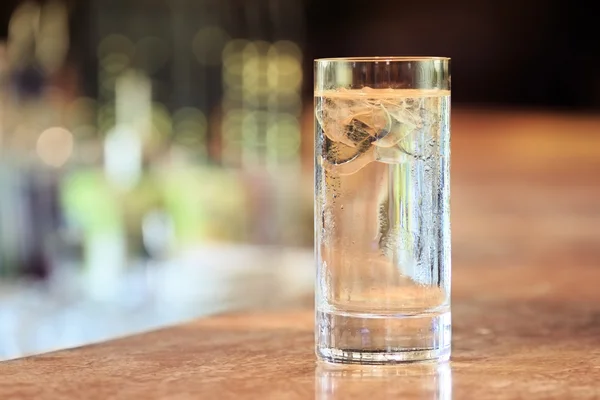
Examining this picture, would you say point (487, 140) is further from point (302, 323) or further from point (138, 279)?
point (302, 323)

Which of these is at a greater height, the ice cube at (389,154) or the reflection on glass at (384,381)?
the ice cube at (389,154)

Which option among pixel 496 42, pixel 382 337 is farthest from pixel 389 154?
pixel 496 42

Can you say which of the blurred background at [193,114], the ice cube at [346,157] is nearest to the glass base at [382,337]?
the ice cube at [346,157]

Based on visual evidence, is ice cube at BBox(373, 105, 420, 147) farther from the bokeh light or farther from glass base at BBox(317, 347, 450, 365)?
the bokeh light

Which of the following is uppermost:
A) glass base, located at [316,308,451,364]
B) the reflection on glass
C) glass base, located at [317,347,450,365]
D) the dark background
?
the dark background

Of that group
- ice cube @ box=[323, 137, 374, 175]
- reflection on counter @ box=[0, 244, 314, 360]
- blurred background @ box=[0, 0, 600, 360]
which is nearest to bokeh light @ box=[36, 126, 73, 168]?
blurred background @ box=[0, 0, 600, 360]

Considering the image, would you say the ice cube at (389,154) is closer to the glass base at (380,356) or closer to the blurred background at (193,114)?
the glass base at (380,356)

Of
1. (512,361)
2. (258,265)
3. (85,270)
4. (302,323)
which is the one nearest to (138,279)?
(85,270)
